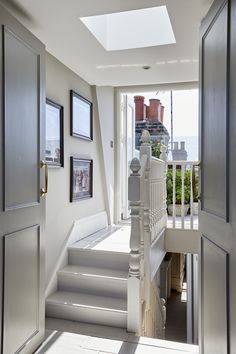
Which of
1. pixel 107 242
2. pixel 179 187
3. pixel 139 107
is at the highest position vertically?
pixel 139 107

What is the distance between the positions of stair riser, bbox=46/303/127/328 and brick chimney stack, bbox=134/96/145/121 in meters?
4.01

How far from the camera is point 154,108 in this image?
592cm

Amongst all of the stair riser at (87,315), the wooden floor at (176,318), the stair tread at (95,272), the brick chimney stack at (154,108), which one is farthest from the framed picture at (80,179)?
the wooden floor at (176,318)

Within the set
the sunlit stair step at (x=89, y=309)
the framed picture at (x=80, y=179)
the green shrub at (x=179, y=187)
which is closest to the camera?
the sunlit stair step at (x=89, y=309)

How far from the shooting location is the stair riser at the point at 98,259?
10.0 ft

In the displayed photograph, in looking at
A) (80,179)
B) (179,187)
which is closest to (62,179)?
(80,179)

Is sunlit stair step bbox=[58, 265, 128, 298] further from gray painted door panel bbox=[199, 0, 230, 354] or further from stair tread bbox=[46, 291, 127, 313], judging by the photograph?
gray painted door panel bbox=[199, 0, 230, 354]

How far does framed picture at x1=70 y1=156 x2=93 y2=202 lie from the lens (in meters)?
3.43

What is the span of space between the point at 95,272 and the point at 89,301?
0.31 metres

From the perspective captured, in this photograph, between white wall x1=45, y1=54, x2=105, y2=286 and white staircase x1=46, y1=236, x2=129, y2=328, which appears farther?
white wall x1=45, y1=54, x2=105, y2=286

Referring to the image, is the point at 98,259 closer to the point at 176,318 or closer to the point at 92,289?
the point at 92,289

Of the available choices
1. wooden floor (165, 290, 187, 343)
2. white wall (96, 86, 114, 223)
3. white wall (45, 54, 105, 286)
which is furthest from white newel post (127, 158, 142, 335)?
wooden floor (165, 290, 187, 343)

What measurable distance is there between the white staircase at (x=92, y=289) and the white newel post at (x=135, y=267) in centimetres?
10

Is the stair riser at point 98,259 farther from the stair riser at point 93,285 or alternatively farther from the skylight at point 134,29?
the skylight at point 134,29
